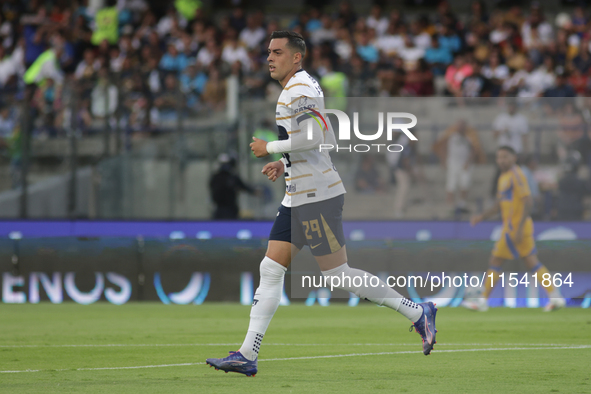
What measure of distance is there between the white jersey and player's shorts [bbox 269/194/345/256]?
0.05 metres

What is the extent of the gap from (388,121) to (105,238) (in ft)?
14.2

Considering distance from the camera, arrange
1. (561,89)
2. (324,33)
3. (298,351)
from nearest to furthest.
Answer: (298,351) → (561,89) → (324,33)

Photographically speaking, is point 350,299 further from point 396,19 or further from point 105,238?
point 396,19

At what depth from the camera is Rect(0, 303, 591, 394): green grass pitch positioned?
5734 millimetres

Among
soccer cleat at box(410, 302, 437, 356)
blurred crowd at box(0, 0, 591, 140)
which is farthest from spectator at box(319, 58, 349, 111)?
soccer cleat at box(410, 302, 437, 356)

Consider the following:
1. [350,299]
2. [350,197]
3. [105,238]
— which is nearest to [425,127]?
[350,197]

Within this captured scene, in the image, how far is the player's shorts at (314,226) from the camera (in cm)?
593

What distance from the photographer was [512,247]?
1102 cm

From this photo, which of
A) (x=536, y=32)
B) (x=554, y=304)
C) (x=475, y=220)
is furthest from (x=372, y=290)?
(x=536, y=32)

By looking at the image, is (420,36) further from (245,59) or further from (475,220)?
(475,220)

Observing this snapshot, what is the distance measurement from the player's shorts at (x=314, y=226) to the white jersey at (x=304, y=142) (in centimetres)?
5

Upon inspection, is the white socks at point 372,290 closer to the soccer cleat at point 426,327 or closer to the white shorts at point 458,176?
the soccer cleat at point 426,327

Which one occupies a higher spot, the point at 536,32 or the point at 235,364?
the point at 536,32

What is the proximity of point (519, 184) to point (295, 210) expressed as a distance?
6.11 m
